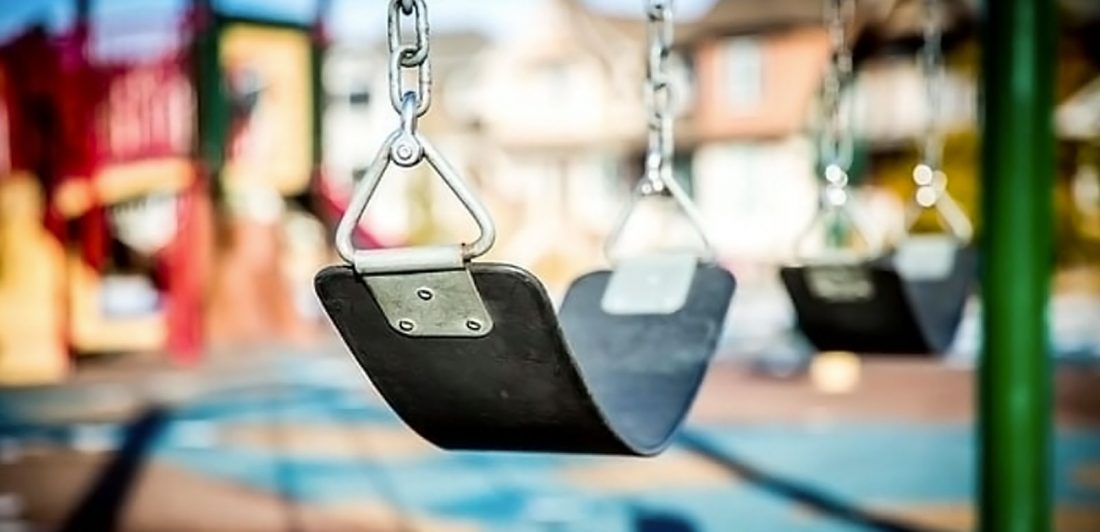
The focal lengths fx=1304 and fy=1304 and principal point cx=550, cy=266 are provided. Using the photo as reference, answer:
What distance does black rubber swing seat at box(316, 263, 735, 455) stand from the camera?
733 millimetres

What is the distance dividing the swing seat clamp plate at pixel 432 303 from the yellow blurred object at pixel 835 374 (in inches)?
171

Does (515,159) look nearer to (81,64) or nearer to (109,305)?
(109,305)

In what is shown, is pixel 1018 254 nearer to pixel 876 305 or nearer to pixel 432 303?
pixel 876 305

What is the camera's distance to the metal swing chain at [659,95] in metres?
1.02

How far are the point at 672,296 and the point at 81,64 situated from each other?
496 centimetres

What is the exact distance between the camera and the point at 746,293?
32.0 feet

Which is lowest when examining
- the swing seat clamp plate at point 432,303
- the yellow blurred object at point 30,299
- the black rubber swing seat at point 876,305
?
the yellow blurred object at point 30,299

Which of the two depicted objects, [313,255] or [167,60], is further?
[313,255]

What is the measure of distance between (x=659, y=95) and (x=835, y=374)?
13.8 feet

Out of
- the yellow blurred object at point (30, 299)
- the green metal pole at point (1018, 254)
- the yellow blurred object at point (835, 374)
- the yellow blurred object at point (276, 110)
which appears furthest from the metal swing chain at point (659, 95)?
the yellow blurred object at point (276, 110)

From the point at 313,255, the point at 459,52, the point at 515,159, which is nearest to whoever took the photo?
the point at 313,255

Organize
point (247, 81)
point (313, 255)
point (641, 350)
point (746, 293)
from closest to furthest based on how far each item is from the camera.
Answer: point (641, 350) < point (247, 81) < point (313, 255) < point (746, 293)

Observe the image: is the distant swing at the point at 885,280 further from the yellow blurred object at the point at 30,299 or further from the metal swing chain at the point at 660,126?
the yellow blurred object at the point at 30,299

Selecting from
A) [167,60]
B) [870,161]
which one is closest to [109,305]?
[167,60]
